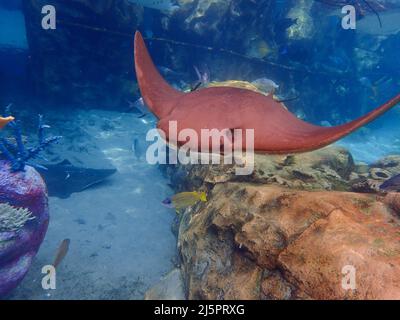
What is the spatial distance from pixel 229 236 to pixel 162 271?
6.35ft

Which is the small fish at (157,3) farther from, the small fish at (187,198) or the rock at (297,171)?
the small fish at (187,198)

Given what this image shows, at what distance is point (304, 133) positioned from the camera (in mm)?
2020

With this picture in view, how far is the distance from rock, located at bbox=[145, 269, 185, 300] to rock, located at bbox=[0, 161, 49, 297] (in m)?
1.79

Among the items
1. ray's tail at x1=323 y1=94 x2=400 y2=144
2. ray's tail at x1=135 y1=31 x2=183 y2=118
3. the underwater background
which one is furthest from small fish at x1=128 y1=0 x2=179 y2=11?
ray's tail at x1=323 y1=94 x2=400 y2=144

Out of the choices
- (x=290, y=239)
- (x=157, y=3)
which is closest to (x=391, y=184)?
(x=290, y=239)

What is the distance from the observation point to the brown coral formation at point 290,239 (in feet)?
6.81

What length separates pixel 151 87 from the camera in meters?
2.88

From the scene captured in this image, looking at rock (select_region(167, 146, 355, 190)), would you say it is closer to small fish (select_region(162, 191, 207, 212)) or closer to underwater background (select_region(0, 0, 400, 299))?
small fish (select_region(162, 191, 207, 212))

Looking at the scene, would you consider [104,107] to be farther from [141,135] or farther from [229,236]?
[229,236]

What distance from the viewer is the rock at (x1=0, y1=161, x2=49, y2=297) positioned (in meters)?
3.61

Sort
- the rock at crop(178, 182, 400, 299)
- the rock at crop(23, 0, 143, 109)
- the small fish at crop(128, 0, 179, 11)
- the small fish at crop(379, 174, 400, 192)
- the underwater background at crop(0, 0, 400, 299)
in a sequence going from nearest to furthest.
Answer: the rock at crop(178, 182, 400, 299) → the small fish at crop(379, 174, 400, 192) → the underwater background at crop(0, 0, 400, 299) → the rock at crop(23, 0, 143, 109) → the small fish at crop(128, 0, 179, 11)

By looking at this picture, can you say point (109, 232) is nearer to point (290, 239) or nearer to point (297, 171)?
point (297, 171)

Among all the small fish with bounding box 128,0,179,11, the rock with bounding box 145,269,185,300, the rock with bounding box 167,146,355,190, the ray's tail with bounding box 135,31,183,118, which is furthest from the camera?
the small fish with bounding box 128,0,179,11

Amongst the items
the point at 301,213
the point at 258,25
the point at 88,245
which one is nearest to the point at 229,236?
the point at 301,213
